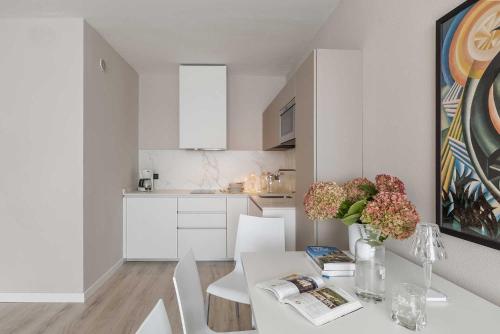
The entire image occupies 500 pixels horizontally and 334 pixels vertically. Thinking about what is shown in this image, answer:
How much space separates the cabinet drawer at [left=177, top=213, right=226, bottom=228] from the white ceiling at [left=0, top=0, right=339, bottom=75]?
1.89 meters

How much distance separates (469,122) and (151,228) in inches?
137

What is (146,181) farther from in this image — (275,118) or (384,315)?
(384,315)

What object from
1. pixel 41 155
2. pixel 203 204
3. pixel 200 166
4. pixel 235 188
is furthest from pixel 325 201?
pixel 200 166

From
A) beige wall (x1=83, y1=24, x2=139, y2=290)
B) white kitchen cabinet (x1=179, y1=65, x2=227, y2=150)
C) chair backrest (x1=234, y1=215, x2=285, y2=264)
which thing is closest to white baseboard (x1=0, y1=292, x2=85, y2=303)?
beige wall (x1=83, y1=24, x2=139, y2=290)

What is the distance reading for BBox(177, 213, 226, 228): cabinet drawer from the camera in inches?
153

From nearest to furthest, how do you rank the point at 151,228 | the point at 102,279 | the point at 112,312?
the point at 112,312, the point at 102,279, the point at 151,228

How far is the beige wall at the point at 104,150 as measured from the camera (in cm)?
287

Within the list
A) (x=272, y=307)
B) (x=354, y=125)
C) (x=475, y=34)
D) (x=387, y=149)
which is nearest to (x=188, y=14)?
(x=354, y=125)

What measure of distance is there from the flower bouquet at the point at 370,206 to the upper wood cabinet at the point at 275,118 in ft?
4.49

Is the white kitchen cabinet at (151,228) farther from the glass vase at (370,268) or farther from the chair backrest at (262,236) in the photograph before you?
the glass vase at (370,268)

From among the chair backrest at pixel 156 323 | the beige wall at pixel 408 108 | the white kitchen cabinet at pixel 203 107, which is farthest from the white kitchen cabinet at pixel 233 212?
the chair backrest at pixel 156 323

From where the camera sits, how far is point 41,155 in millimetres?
2762

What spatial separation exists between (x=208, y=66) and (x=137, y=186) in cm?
189

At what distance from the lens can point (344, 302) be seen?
40.9 inches
